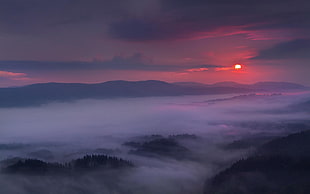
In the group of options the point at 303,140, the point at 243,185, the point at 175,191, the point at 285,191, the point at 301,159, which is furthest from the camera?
the point at 303,140

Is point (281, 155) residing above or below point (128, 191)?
above

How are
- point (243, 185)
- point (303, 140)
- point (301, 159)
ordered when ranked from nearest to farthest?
point (243, 185), point (301, 159), point (303, 140)

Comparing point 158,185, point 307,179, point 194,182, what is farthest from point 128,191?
point 307,179

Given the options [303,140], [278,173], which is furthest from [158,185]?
[303,140]

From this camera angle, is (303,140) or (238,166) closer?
(238,166)

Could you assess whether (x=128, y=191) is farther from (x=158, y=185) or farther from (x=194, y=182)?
(x=194, y=182)

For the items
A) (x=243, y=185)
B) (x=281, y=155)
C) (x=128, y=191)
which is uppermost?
(x=281, y=155)
